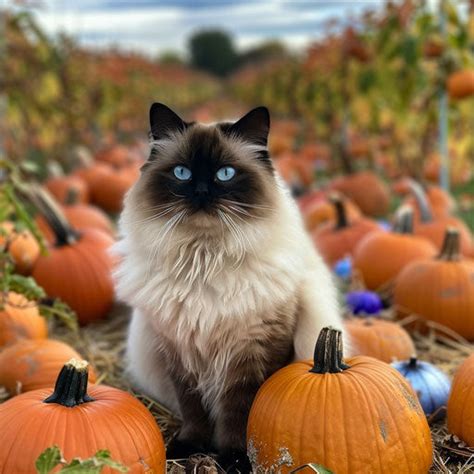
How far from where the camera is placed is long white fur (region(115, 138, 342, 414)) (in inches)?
92.4

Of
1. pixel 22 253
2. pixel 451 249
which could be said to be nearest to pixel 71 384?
pixel 22 253

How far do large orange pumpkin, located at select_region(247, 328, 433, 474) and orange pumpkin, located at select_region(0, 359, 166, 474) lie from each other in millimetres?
377

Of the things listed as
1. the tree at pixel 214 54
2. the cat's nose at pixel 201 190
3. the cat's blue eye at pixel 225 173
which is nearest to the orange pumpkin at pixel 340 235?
the cat's blue eye at pixel 225 173

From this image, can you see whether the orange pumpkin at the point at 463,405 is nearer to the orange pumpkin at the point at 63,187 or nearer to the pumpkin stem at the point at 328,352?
the pumpkin stem at the point at 328,352

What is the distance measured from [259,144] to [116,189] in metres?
5.60

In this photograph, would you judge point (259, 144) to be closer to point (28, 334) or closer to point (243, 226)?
point (243, 226)

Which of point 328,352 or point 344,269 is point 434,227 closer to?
point 344,269

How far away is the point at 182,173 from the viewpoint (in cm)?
234

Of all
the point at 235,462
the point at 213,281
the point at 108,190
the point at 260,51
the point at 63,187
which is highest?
Answer: the point at 260,51

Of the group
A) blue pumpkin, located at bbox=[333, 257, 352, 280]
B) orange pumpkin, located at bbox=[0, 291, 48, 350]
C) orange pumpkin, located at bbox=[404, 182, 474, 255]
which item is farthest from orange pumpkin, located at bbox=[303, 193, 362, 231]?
orange pumpkin, located at bbox=[0, 291, 48, 350]

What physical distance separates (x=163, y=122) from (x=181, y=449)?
1218 millimetres

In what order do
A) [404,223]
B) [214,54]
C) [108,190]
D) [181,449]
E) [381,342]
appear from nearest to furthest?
[181,449], [381,342], [404,223], [108,190], [214,54]

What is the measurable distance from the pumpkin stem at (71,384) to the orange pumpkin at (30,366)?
0.65m

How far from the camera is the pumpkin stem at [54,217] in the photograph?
13.5 ft
